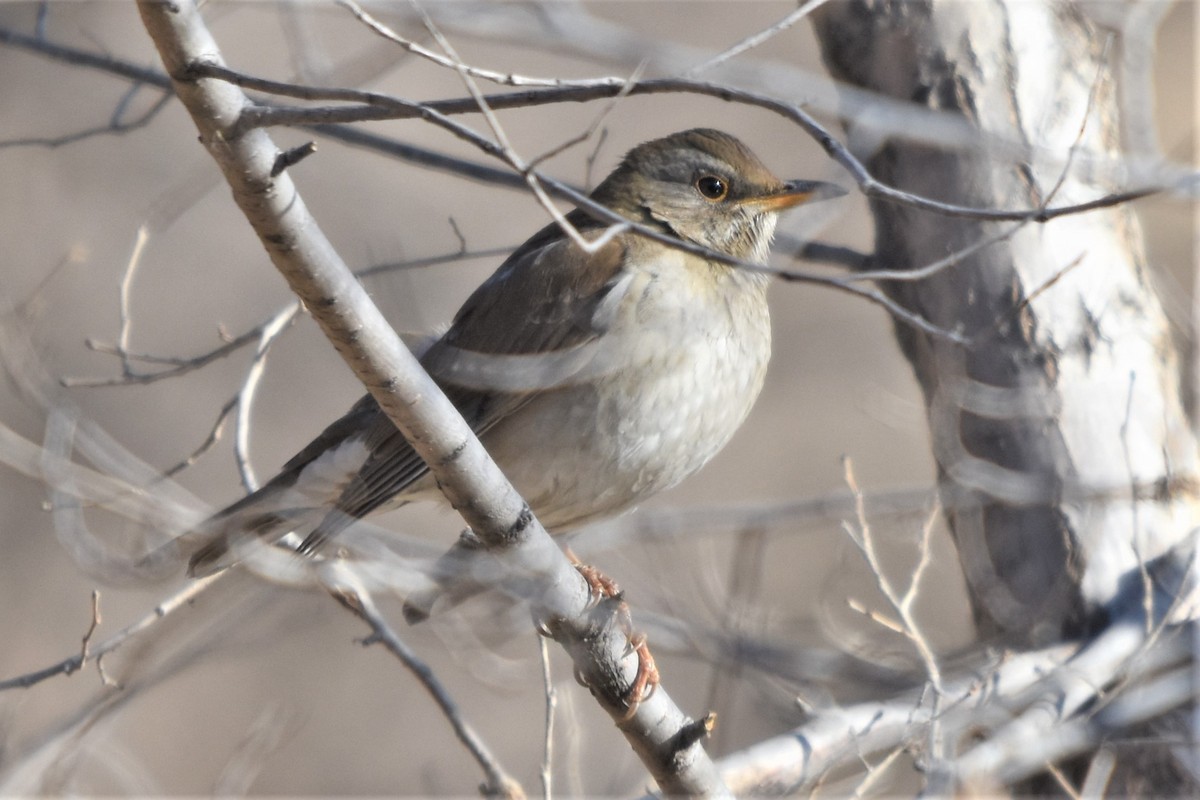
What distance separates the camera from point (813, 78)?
4.38m

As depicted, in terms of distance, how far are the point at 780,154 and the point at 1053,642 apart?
7.56 metres

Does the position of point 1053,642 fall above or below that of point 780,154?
below

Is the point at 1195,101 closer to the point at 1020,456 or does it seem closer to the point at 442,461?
the point at 1020,456

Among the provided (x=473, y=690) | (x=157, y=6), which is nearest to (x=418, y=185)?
(x=473, y=690)

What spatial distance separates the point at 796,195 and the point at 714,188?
344mm

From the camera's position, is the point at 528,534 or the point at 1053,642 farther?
the point at 1053,642

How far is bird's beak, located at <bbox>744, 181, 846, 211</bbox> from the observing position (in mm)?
5082

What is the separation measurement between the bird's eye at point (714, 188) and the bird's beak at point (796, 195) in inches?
4.1

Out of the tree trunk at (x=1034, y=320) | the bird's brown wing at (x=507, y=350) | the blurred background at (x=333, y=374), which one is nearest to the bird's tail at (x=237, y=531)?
the bird's brown wing at (x=507, y=350)

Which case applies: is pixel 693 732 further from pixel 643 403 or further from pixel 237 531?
pixel 237 531

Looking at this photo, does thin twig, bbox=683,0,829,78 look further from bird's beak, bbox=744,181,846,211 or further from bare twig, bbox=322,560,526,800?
bare twig, bbox=322,560,526,800

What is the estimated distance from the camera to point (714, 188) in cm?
527

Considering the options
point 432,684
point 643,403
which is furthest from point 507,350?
point 432,684

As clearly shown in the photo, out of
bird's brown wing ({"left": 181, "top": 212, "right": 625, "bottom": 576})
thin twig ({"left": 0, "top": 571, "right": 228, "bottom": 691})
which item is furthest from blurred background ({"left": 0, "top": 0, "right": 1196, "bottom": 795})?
thin twig ({"left": 0, "top": 571, "right": 228, "bottom": 691})
